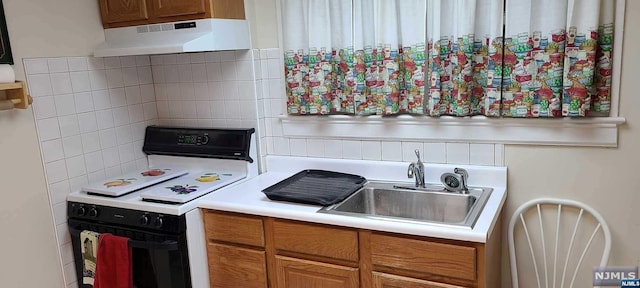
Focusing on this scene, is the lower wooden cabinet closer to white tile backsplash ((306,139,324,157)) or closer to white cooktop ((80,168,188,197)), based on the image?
white cooktop ((80,168,188,197))

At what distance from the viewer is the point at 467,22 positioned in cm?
209

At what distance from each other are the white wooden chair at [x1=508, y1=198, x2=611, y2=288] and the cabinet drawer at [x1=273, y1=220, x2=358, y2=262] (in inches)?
30.5

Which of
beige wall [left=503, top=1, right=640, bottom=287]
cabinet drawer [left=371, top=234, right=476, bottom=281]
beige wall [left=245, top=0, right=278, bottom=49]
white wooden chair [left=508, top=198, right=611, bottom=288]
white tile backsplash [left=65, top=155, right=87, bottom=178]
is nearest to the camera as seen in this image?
cabinet drawer [left=371, top=234, right=476, bottom=281]

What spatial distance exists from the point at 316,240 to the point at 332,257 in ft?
0.31

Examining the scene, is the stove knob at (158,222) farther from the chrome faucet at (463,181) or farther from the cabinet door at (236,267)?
the chrome faucet at (463,181)

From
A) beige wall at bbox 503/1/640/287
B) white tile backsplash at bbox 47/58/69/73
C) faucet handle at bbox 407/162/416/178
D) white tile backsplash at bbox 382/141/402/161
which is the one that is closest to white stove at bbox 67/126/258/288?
white tile backsplash at bbox 47/58/69/73

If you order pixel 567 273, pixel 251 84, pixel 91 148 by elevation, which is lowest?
pixel 567 273

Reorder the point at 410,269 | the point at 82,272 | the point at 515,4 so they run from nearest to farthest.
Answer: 1. the point at 410,269
2. the point at 515,4
3. the point at 82,272

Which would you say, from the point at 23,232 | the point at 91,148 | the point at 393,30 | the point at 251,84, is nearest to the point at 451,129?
the point at 393,30

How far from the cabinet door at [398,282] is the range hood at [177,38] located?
1.26 metres

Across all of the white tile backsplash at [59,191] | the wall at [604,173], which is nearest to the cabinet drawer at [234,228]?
the white tile backsplash at [59,191]

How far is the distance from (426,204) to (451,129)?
14.3 inches

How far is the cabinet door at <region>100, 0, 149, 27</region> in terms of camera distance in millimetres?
2400

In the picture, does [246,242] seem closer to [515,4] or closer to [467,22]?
[467,22]
